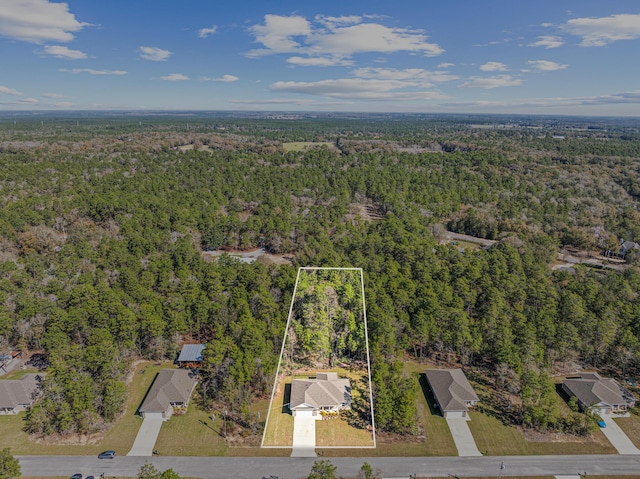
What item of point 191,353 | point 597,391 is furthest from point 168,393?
point 597,391

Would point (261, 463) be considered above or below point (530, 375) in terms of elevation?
below

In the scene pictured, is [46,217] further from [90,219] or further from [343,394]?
[343,394]

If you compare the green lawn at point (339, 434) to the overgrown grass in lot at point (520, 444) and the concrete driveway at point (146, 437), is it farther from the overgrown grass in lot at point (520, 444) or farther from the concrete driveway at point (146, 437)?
the concrete driveway at point (146, 437)

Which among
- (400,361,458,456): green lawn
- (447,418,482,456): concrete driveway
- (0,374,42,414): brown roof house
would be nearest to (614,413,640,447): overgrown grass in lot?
(447,418,482,456): concrete driveway

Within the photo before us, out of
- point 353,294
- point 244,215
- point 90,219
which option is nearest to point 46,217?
point 90,219

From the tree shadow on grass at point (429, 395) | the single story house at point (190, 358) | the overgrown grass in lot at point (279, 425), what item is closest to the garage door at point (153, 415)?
the single story house at point (190, 358)

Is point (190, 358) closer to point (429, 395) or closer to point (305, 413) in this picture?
point (429, 395)

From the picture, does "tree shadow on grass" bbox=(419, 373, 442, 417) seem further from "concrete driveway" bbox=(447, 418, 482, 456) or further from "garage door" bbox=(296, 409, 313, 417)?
"garage door" bbox=(296, 409, 313, 417)
